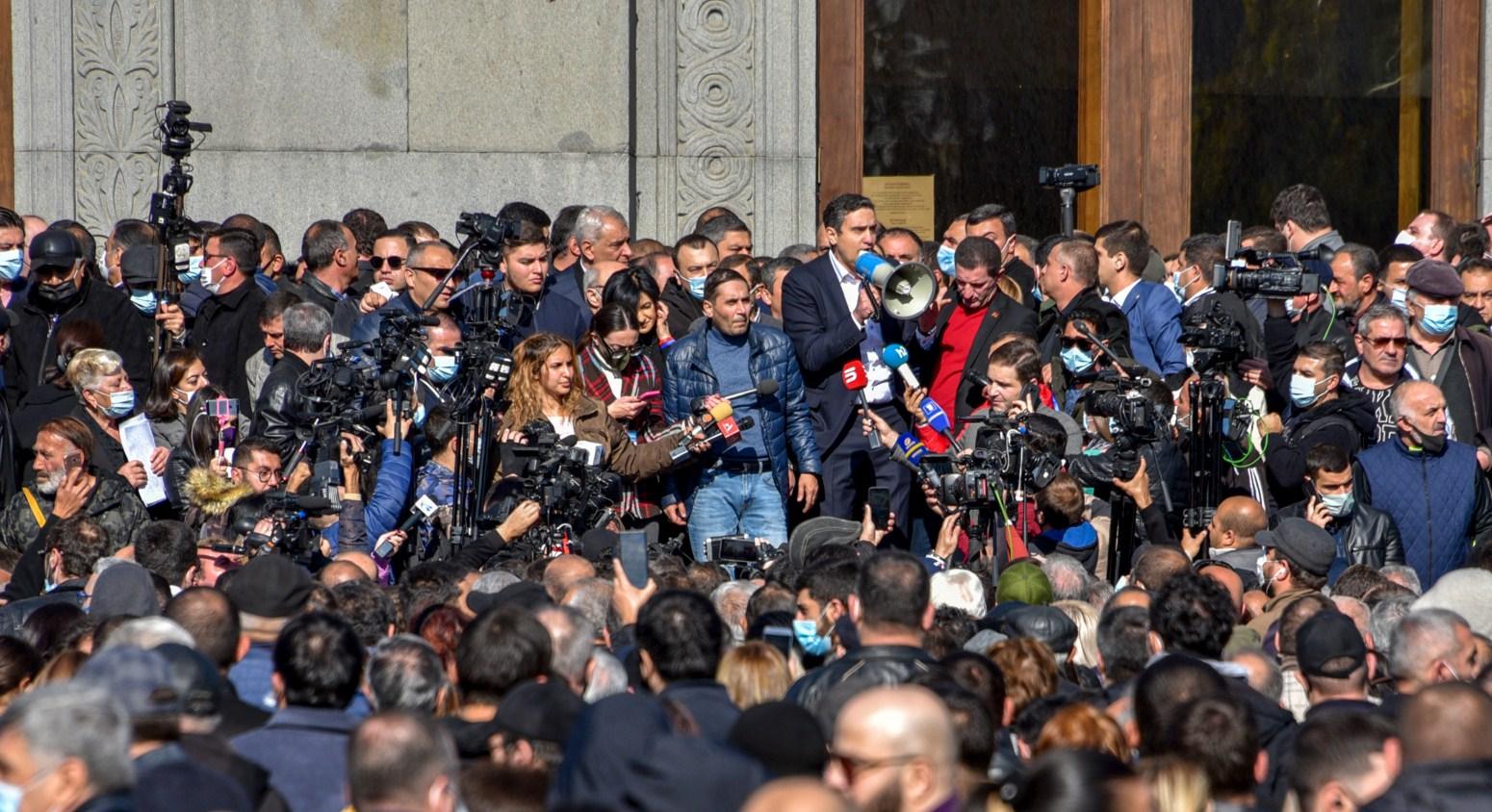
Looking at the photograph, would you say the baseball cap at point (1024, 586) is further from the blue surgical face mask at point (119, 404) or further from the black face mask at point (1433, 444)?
the blue surgical face mask at point (119, 404)

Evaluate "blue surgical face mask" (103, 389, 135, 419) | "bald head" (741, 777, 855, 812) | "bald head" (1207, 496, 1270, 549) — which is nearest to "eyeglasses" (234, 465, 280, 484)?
"blue surgical face mask" (103, 389, 135, 419)

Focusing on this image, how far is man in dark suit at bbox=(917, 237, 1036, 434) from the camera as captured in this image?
11898 mm

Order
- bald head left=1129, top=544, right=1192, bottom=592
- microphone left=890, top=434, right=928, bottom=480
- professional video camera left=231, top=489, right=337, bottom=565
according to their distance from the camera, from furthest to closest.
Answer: microphone left=890, top=434, right=928, bottom=480, professional video camera left=231, top=489, right=337, bottom=565, bald head left=1129, top=544, right=1192, bottom=592

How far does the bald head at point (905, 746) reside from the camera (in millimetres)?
5070

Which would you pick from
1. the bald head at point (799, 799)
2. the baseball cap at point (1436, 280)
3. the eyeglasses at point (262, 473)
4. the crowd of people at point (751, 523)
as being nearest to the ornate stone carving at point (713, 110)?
the crowd of people at point (751, 523)

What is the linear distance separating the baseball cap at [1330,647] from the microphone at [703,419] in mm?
4540

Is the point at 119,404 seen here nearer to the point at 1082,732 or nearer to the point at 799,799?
the point at 1082,732

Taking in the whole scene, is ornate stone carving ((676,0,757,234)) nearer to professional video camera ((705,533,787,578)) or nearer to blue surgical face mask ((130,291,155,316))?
blue surgical face mask ((130,291,155,316))

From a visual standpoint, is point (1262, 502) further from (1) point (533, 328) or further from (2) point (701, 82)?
(2) point (701, 82)

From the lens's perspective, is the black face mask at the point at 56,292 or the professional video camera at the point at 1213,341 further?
the black face mask at the point at 56,292

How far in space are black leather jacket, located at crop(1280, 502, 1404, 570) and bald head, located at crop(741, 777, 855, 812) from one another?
620cm

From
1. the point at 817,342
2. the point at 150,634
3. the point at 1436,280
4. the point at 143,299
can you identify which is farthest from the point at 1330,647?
the point at 143,299

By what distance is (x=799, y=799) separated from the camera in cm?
441

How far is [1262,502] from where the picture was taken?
444 inches
